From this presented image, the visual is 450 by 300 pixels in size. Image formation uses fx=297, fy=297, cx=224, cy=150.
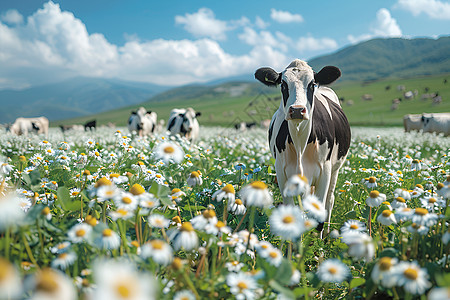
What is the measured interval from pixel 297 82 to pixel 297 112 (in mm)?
554

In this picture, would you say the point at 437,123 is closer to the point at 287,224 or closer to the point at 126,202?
the point at 287,224

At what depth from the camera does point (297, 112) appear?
311cm

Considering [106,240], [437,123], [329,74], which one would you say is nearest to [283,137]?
[329,74]

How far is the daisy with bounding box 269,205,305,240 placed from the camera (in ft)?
5.57

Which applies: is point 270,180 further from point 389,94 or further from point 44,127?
point 389,94

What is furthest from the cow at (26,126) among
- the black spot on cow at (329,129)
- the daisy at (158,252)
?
the daisy at (158,252)

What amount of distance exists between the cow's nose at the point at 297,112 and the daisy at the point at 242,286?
1.81m

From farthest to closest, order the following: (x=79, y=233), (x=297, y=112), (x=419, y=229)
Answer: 1. (x=297, y=112)
2. (x=419, y=229)
3. (x=79, y=233)

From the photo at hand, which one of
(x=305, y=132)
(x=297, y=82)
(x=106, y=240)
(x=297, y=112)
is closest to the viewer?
(x=106, y=240)

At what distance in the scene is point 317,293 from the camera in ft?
9.18

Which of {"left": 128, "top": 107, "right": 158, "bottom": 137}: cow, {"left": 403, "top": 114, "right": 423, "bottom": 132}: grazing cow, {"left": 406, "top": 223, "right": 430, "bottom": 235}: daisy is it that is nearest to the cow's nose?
{"left": 406, "top": 223, "right": 430, "bottom": 235}: daisy

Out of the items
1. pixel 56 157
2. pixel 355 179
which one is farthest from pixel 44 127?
pixel 355 179

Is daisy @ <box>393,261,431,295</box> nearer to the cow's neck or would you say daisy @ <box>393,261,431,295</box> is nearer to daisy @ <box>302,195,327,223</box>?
daisy @ <box>302,195,327,223</box>

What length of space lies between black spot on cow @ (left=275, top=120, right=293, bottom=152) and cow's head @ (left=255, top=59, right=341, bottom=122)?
13.8 inches
